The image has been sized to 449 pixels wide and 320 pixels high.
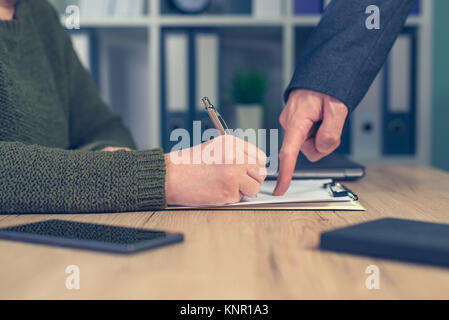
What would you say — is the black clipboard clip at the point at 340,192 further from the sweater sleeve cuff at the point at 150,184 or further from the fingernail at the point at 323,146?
the sweater sleeve cuff at the point at 150,184

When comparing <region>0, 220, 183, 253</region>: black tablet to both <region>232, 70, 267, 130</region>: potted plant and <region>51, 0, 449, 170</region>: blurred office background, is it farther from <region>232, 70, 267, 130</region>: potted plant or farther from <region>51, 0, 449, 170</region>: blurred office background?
<region>232, 70, 267, 130</region>: potted plant

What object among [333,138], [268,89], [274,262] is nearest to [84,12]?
[268,89]

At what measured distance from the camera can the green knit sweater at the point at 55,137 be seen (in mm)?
676

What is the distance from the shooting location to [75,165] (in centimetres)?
69

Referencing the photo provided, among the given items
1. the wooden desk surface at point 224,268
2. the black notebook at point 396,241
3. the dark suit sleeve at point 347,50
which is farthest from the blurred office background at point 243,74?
the black notebook at point 396,241

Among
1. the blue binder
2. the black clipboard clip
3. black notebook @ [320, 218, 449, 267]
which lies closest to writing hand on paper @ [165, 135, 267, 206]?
the black clipboard clip

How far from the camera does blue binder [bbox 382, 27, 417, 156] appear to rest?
179cm

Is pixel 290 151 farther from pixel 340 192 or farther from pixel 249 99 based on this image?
pixel 249 99

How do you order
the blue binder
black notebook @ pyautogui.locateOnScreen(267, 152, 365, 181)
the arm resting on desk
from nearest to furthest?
the arm resting on desk
black notebook @ pyautogui.locateOnScreen(267, 152, 365, 181)
the blue binder

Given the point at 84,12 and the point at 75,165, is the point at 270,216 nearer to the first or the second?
the point at 75,165

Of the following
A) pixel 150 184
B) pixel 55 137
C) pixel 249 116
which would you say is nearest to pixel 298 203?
pixel 150 184

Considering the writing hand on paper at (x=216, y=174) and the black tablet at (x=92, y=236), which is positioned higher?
the writing hand on paper at (x=216, y=174)

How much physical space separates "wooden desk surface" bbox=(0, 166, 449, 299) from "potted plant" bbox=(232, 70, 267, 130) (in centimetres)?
128

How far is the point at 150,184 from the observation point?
687 mm
